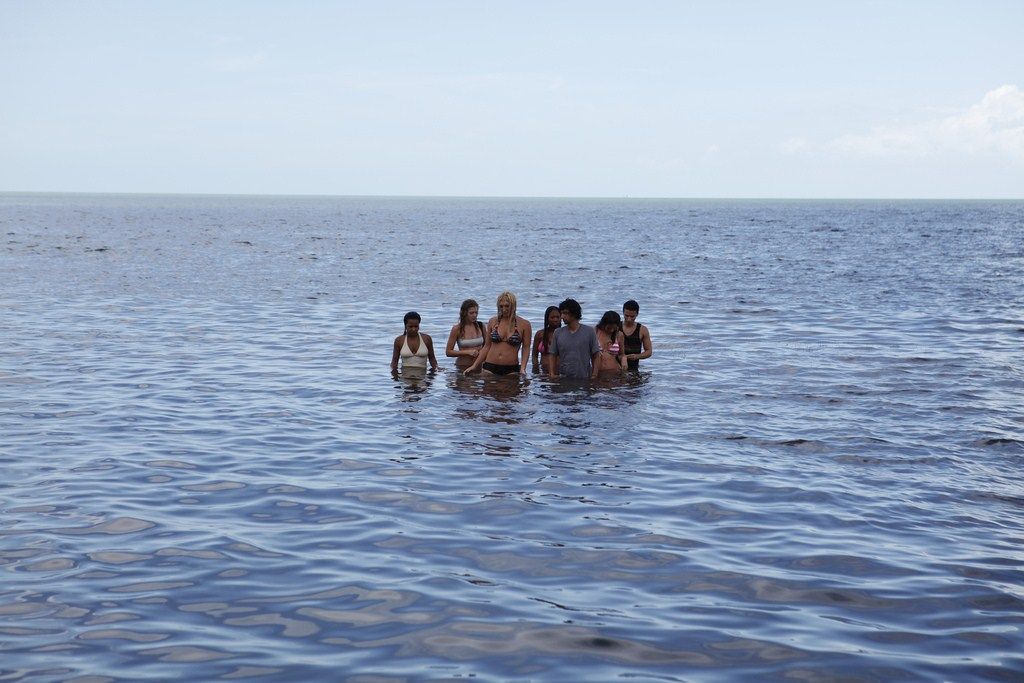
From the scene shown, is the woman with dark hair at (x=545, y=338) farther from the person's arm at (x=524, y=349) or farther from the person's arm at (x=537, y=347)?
the person's arm at (x=524, y=349)

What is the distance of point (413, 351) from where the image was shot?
17.5m

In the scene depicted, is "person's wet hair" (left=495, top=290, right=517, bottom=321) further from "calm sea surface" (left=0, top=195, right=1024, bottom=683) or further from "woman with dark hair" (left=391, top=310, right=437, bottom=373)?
"woman with dark hair" (left=391, top=310, right=437, bottom=373)

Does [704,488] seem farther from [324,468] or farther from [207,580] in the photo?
[207,580]

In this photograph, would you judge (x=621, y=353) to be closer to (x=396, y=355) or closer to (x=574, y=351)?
(x=574, y=351)

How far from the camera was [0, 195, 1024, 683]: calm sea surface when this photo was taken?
6.50 metres

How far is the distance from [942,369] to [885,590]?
482 inches

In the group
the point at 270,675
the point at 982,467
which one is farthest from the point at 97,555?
the point at 982,467

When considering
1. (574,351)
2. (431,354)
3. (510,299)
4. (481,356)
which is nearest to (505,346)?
(481,356)

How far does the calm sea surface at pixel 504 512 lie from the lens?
6.50 metres

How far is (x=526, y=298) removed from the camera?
33.5m

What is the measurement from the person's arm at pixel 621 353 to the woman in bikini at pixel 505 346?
174 cm

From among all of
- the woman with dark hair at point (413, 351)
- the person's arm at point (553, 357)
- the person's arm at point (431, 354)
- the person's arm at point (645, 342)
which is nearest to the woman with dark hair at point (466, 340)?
the person's arm at point (431, 354)

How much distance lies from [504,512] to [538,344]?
8.29 metres

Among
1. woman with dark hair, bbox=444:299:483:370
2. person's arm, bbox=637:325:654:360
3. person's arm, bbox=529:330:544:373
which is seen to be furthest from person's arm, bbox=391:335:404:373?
person's arm, bbox=637:325:654:360
